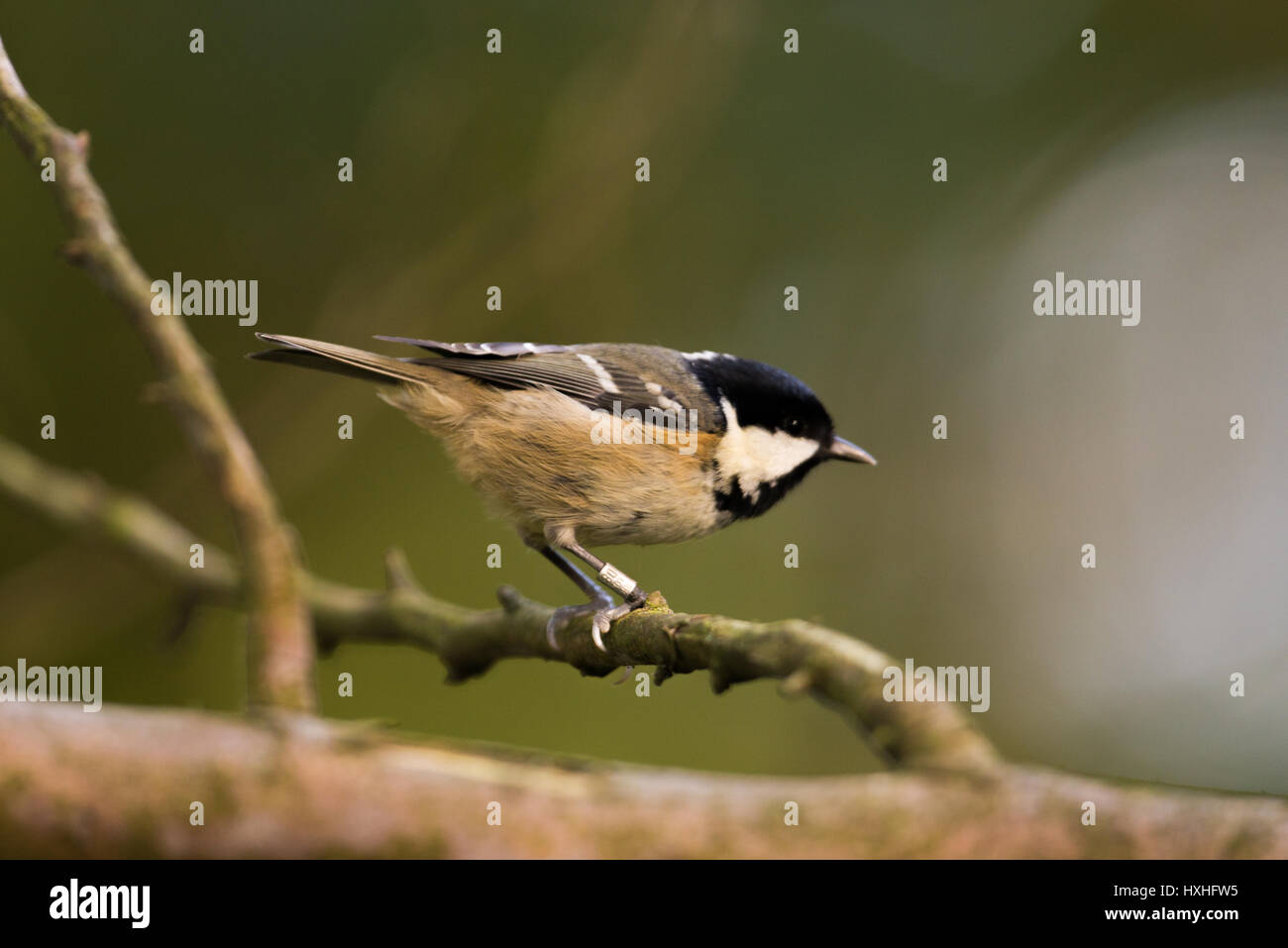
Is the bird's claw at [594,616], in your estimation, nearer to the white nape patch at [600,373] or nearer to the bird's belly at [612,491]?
the bird's belly at [612,491]

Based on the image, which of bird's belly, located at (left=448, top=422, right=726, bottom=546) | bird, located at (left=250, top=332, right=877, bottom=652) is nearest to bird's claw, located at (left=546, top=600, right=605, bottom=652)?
bird, located at (left=250, top=332, right=877, bottom=652)

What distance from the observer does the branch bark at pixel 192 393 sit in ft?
6.19

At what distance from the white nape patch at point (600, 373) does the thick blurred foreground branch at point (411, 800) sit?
1944 millimetres

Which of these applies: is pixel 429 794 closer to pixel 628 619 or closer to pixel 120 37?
pixel 628 619

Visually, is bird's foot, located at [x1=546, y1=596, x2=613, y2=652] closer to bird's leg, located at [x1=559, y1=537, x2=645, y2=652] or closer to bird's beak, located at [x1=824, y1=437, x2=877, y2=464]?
bird's leg, located at [x1=559, y1=537, x2=645, y2=652]

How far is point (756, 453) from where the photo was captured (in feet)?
9.52

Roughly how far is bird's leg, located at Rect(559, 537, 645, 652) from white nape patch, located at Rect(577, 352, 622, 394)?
49cm

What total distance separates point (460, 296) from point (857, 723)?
11.2ft

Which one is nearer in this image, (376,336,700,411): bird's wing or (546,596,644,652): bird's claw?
(546,596,644,652): bird's claw

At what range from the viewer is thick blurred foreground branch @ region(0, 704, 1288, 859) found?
1.01m

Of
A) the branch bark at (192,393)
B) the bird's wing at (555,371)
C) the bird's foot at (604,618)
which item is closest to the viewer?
the branch bark at (192,393)

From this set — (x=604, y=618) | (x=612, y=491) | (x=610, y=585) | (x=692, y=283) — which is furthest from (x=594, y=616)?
(x=692, y=283)

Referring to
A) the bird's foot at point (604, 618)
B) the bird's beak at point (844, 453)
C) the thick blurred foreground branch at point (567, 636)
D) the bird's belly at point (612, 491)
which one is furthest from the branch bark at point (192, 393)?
the bird's beak at point (844, 453)
